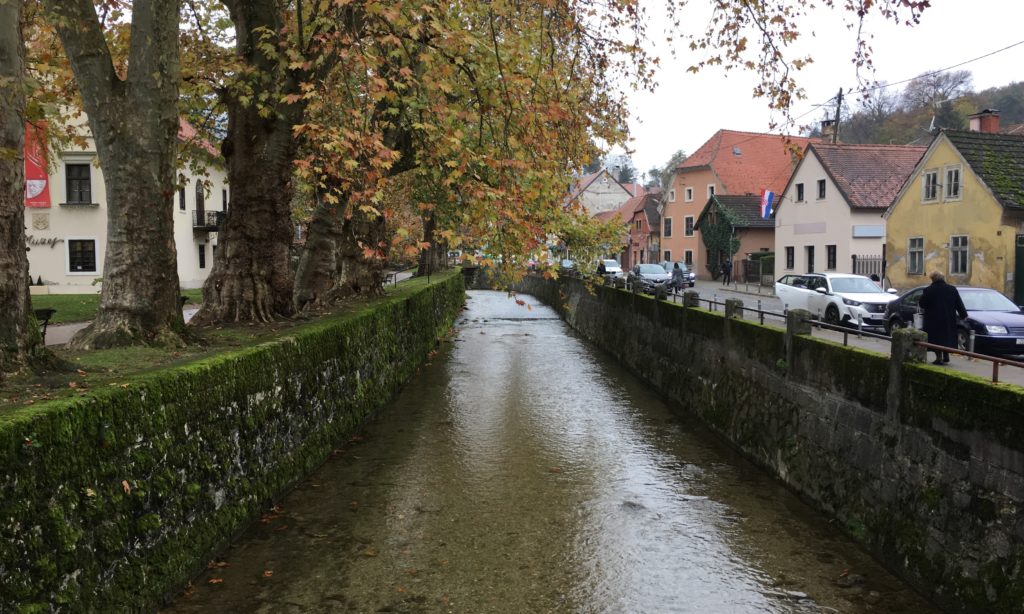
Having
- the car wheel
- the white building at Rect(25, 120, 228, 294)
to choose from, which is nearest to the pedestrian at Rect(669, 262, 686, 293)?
the car wheel

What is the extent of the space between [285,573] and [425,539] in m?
1.71

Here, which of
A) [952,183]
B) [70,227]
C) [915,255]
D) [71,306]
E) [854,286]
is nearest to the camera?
[854,286]

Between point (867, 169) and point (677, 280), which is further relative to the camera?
point (867, 169)

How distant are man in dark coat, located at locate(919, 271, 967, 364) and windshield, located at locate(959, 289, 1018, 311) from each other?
3.70m

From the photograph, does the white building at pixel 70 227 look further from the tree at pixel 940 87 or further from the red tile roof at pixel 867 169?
the tree at pixel 940 87

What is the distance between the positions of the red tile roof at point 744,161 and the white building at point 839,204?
14955mm

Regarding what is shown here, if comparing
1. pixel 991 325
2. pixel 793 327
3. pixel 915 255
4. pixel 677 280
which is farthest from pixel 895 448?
pixel 677 280

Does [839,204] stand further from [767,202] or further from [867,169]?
[767,202]

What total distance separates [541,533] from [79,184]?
35.7m

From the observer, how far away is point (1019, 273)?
2695cm

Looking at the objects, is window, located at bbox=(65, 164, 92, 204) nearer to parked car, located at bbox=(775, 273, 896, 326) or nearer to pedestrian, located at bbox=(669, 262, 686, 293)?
pedestrian, located at bbox=(669, 262, 686, 293)

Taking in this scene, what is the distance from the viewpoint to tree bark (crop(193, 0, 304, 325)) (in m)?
13.2

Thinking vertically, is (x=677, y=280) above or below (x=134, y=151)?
below

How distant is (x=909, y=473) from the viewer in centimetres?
783
